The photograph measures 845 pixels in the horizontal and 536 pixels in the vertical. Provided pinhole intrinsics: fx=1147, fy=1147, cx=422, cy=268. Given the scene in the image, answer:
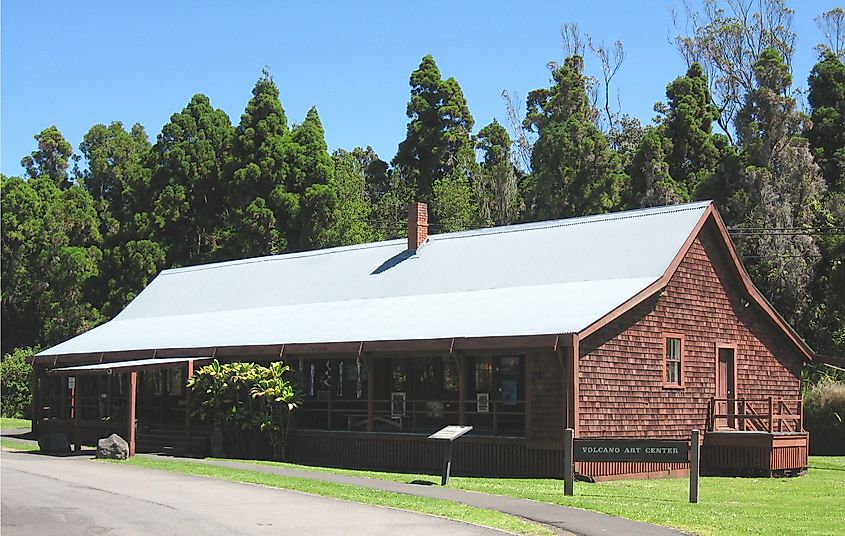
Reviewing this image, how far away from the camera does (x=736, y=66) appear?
5869 cm

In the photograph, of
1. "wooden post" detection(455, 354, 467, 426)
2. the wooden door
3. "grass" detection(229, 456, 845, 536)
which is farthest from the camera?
the wooden door

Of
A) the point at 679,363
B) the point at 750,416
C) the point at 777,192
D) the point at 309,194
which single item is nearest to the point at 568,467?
the point at 679,363

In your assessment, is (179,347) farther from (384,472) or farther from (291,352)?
(384,472)

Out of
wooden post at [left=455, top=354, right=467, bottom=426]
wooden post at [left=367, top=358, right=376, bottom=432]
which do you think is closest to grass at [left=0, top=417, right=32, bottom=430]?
wooden post at [left=367, top=358, right=376, bottom=432]

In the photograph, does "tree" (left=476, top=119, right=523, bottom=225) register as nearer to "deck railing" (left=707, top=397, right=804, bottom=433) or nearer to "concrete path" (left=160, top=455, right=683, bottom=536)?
"deck railing" (left=707, top=397, right=804, bottom=433)

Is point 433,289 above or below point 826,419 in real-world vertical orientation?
above

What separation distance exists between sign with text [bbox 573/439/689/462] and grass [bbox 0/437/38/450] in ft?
59.6

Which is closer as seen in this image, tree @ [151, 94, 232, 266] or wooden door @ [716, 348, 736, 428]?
wooden door @ [716, 348, 736, 428]

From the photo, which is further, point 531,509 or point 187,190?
point 187,190

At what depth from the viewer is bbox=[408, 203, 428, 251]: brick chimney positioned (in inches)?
1369

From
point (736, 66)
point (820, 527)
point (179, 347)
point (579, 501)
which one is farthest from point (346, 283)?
point (736, 66)

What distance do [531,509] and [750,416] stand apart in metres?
10.9

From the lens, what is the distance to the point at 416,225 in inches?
1369

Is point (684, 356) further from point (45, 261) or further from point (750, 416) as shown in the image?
point (45, 261)
